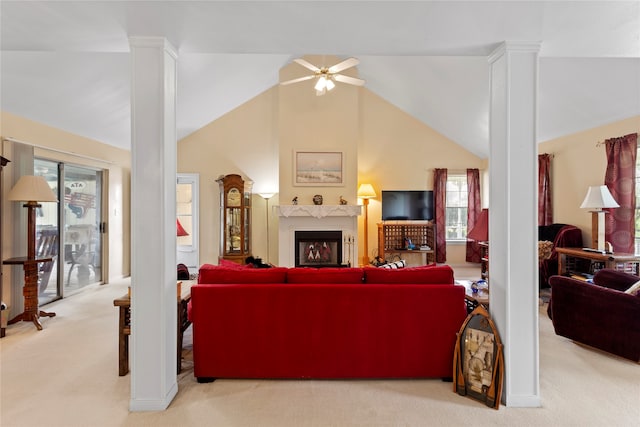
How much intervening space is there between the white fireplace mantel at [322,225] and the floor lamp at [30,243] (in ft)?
11.7

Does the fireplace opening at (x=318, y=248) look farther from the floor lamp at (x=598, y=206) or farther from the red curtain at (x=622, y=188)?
the red curtain at (x=622, y=188)

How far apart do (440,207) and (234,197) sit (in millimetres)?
4317

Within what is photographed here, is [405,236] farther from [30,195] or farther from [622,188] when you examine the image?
[30,195]

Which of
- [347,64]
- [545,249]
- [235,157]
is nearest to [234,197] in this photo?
[235,157]

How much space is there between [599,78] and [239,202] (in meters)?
5.58

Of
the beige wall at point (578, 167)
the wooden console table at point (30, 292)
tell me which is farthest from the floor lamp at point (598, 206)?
the wooden console table at point (30, 292)

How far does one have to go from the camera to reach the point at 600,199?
13.7 feet

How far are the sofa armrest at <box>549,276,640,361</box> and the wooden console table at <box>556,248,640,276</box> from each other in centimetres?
127

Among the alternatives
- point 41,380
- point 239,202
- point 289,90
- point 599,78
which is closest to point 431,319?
point 41,380

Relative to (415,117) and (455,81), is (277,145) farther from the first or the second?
(455,81)

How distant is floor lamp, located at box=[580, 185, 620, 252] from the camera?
4.16 m

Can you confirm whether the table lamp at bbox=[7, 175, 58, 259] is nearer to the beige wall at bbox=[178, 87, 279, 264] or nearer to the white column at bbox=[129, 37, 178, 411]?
the white column at bbox=[129, 37, 178, 411]

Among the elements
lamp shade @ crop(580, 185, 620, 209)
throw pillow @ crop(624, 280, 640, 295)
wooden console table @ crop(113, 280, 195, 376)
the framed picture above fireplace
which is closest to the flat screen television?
→ the framed picture above fireplace

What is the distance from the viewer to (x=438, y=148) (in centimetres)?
736
